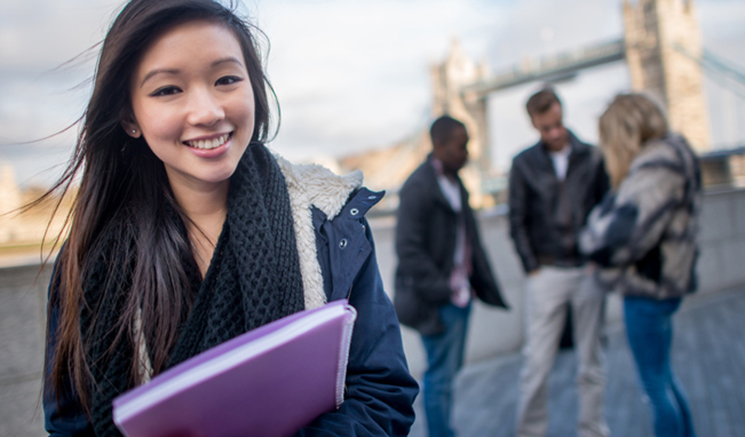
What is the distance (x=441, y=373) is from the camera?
222cm

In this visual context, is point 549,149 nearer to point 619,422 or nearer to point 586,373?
point 586,373

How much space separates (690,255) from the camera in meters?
1.83

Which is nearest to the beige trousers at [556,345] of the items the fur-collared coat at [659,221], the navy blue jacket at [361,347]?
the fur-collared coat at [659,221]

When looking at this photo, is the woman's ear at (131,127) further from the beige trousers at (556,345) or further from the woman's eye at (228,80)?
the beige trousers at (556,345)

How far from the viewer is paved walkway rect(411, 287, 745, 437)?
2539 mm

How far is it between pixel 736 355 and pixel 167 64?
3953mm

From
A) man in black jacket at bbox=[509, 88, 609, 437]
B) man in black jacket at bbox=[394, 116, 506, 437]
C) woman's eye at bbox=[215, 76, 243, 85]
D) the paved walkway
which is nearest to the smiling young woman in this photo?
woman's eye at bbox=[215, 76, 243, 85]

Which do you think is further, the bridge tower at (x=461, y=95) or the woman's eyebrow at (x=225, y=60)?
the bridge tower at (x=461, y=95)

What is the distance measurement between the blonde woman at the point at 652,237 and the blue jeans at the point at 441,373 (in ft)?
2.10

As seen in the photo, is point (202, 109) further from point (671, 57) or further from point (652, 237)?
point (671, 57)

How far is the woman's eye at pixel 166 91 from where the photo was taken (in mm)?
836

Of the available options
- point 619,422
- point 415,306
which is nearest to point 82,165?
point 415,306

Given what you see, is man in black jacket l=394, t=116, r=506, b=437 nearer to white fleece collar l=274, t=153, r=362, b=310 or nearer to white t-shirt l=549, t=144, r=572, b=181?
white t-shirt l=549, t=144, r=572, b=181

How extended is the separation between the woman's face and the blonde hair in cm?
156
